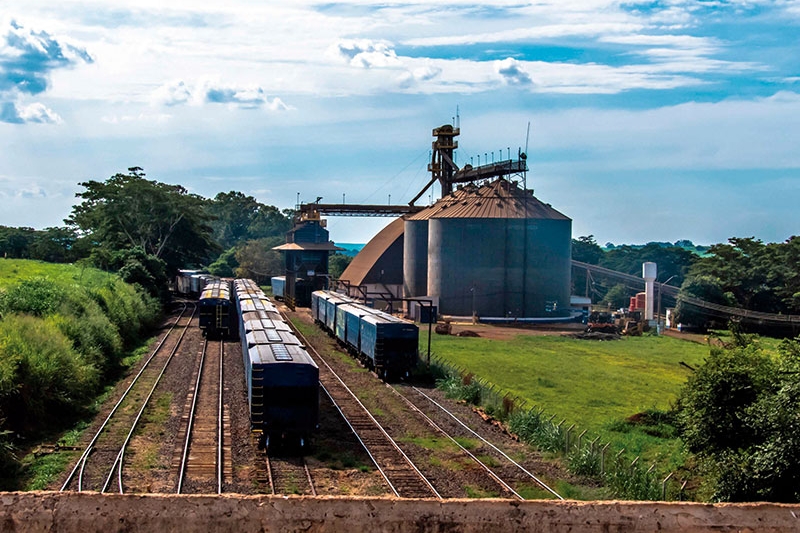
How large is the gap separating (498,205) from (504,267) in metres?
5.79

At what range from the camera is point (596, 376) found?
37.7 meters

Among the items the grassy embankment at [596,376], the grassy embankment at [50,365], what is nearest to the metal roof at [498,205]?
the grassy embankment at [596,376]

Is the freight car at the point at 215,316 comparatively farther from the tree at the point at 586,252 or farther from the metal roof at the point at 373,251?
the tree at the point at 586,252

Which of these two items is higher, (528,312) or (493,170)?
(493,170)

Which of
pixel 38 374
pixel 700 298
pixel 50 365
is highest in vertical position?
pixel 700 298

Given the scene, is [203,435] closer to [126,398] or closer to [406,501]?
[126,398]

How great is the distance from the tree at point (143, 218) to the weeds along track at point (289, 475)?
57.0 meters

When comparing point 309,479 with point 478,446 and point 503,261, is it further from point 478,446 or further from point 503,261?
point 503,261

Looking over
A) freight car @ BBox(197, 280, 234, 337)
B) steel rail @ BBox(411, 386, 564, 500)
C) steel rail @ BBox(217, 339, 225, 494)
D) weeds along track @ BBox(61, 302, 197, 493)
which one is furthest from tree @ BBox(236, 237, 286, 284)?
steel rail @ BBox(411, 386, 564, 500)

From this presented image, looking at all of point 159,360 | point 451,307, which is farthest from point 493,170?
point 159,360

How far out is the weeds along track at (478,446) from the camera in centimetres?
1838

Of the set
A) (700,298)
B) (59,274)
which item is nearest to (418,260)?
(700,298)

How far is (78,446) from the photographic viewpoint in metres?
20.5

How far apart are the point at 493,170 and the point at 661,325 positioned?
20.1 meters
